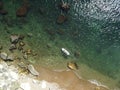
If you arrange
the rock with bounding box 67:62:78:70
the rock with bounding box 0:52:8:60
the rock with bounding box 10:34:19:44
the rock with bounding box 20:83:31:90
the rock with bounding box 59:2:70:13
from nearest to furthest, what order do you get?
the rock with bounding box 20:83:31:90 < the rock with bounding box 0:52:8:60 < the rock with bounding box 10:34:19:44 < the rock with bounding box 67:62:78:70 < the rock with bounding box 59:2:70:13

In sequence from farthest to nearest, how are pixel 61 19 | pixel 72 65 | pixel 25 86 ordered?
pixel 61 19 < pixel 72 65 < pixel 25 86

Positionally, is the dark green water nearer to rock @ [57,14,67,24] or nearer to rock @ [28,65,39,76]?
rock @ [57,14,67,24]

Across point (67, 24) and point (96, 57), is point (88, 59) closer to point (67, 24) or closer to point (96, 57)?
point (96, 57)

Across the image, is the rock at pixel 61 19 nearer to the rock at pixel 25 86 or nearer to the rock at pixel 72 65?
the rock at pixel 72 65

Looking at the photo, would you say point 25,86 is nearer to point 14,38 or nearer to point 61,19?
point 14,38

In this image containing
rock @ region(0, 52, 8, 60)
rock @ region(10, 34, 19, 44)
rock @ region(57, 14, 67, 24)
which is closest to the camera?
rock @ region(0, 52, 8, 60)

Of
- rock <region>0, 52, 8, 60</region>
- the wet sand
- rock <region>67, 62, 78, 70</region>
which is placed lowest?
the wet sand

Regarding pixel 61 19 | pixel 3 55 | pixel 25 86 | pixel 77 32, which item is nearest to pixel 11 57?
pixel 3 55

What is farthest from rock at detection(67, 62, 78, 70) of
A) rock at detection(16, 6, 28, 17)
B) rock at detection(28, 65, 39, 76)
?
rock at detection(16, 6, 28, 17)
